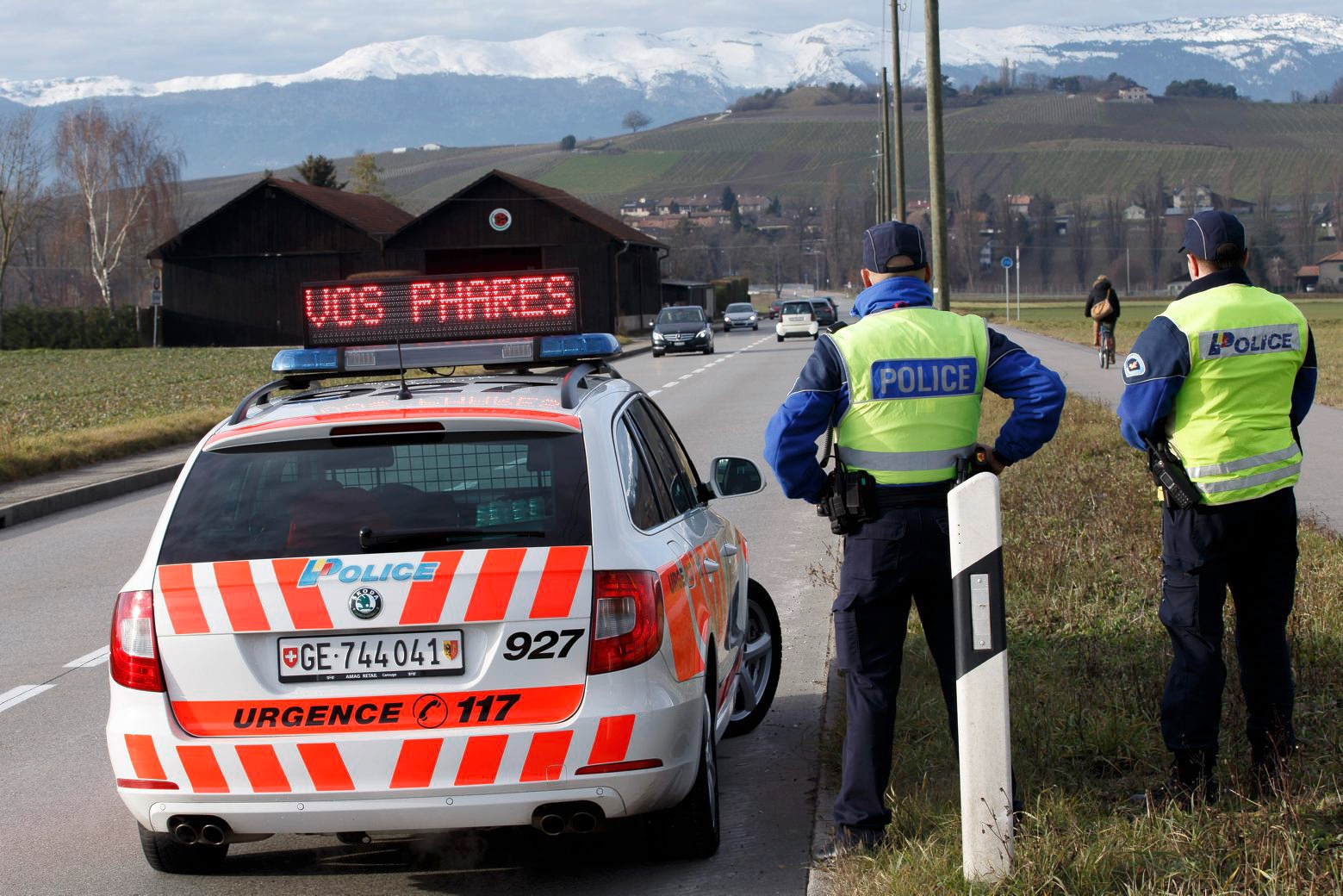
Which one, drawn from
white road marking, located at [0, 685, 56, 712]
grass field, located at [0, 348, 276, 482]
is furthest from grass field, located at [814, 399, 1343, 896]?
grass field, located at [0, 348, 276, 482]

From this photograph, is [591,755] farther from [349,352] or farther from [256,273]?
[256,273]

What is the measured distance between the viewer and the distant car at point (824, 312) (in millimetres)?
57844

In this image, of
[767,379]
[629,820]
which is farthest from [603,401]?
[767,379]

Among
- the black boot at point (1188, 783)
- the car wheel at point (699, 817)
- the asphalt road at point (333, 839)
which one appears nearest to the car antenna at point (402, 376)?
the car wheel at point (699, 817)

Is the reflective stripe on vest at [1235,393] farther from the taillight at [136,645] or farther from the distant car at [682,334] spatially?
the distant car at [682,334]

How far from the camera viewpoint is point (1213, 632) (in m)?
4.76

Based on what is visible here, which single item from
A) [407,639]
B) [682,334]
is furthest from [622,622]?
[682,334]

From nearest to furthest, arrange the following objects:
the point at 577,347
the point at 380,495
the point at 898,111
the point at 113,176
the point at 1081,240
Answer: the point at 380,495
the point at 577,347
the point at 898,111
the point at 113,176
the point at 1081,240

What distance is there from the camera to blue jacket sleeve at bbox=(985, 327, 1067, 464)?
472cm

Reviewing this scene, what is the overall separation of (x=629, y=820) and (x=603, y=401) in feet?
4.42

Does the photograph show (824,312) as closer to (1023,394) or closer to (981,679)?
(1023,394)

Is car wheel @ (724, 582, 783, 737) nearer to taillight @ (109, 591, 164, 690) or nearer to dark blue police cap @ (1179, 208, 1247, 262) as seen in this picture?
dark blue police cap @ (1179, 208, 1247, 262)

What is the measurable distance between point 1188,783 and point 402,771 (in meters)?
2.41

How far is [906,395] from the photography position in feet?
15.0
